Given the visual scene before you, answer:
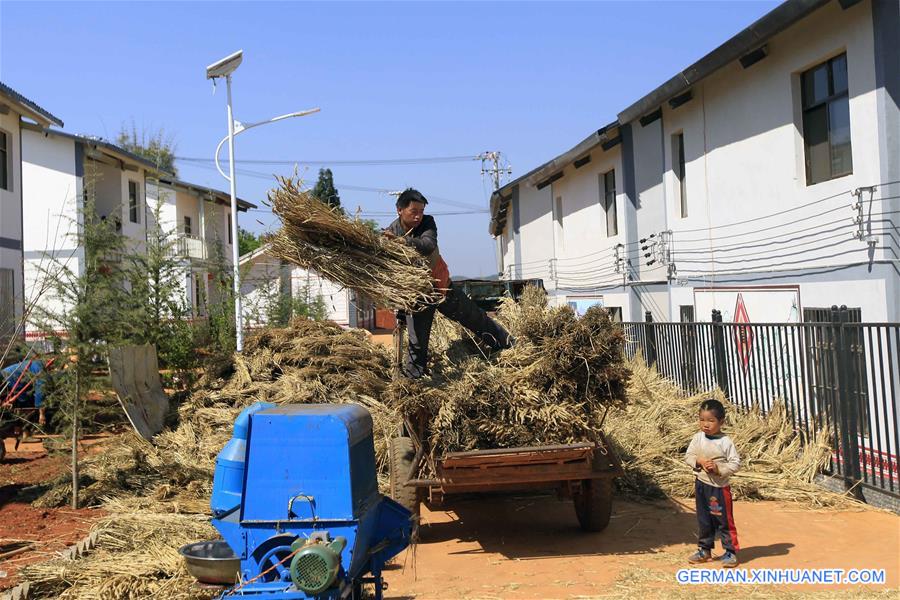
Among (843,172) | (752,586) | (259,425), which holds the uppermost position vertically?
(843,172)

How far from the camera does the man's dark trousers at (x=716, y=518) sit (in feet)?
19.1

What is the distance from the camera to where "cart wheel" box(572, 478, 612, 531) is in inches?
251

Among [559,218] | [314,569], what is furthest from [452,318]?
[559,218]

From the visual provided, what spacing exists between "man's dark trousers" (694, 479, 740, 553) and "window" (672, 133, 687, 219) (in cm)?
996

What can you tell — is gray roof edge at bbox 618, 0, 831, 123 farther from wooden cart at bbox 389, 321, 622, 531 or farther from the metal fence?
wooden cart at bbox 389, 321, 622, 531

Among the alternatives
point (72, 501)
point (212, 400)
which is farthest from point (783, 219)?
point (72, 501)

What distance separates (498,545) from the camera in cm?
657

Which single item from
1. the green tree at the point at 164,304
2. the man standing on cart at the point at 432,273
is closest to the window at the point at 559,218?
the green tree at the point at 164,304

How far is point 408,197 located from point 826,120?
6.52 metres

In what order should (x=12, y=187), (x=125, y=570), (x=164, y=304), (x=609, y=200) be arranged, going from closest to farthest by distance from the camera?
1. (x=125, y=570)
2. (x=164, y=304)
3. (x=12, y=187)
4. (x=609, y=200)

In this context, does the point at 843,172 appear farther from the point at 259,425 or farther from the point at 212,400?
the point at 212,400

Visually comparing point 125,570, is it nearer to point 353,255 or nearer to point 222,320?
point 353,255

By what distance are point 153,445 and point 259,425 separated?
6.86 meters

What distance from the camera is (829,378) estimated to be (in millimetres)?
8016
